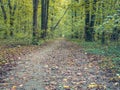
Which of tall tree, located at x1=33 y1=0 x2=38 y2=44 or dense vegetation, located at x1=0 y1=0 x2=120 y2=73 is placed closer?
dense vegetation, located at x1=0 y1=0 x2=120 y2=73

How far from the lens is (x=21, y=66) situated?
9617 mm

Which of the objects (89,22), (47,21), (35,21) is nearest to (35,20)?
(35,21)

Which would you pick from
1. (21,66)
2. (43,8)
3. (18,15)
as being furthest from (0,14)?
(21,66)

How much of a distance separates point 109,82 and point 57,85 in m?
1.63

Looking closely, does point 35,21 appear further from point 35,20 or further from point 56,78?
point 56,78

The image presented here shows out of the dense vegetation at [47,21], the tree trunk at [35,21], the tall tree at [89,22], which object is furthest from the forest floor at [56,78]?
the tall tree at [89,22]

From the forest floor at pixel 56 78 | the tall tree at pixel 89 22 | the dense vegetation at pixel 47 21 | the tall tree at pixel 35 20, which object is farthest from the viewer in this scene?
the tall tree at pixel 89 22

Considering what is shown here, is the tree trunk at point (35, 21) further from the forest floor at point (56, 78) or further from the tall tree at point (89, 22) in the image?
the forest floor at point (56, 78)

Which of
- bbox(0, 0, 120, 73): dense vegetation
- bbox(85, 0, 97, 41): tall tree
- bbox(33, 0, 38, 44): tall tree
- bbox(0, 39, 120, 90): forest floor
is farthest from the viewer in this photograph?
bbox(85, 0, 97, 41): tall tree

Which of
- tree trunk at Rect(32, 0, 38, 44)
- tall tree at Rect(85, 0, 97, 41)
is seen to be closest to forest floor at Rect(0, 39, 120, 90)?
tree trunk at Rect(32, 0, 38, 44)

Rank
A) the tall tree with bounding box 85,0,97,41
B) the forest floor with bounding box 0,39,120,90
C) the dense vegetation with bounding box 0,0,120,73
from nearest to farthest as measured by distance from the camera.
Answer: the forest floor with bounding box 0,39,120,90 → the dense vegetation with bounding box 0,0,120,73 → the tall tree with bounding box 85,0,97,41

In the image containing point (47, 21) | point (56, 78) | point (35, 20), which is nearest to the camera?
point (56, 78)

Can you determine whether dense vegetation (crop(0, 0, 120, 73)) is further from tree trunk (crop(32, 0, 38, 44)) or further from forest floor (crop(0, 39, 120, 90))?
forest floor (crop(0, 39, 120, 90))

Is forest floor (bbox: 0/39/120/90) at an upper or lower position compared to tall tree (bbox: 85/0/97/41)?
lower
